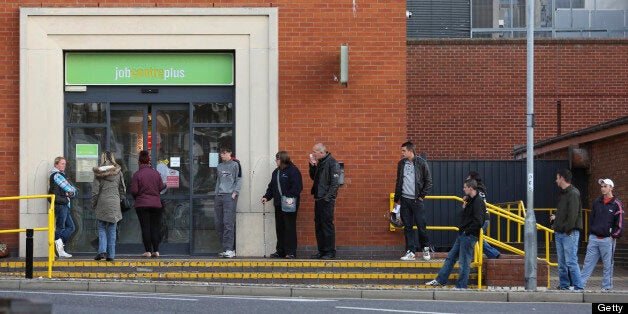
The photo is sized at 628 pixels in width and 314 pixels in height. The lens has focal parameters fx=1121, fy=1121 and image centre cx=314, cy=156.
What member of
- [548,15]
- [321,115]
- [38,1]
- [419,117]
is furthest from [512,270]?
[548,15]

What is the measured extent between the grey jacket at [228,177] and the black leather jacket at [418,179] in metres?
2.71

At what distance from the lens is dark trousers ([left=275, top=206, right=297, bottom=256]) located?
59.5 feet

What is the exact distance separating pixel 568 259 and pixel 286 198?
4639 mm

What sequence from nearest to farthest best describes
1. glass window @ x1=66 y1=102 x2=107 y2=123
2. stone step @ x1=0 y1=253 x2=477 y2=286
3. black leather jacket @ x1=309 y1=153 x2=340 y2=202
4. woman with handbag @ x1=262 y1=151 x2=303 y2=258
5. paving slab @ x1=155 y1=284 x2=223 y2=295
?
paving slab @ x1=155 y1=284 x2=223 y2=295
stone step @ x1=0 y1=253 x2=477 y2=286
black leather jacket @ x1=309 y1=153 x2=340 y2=202
woman with handbag @ x1=262 y1=151 x2=303 y2=258
glass window @ x1=66 y1=102 x2=107 y2=123

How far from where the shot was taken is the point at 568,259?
15922 millimetres

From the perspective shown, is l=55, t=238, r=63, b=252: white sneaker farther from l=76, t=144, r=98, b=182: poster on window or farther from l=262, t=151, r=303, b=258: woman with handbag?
l=262, t=151, r=303, b=258: woman with handbag

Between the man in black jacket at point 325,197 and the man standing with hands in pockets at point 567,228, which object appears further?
the man in black jacket at point 325,197

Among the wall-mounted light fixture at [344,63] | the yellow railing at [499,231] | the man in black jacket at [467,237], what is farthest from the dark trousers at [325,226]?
the man in black jacket at [467,237]

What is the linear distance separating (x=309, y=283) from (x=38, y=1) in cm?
694

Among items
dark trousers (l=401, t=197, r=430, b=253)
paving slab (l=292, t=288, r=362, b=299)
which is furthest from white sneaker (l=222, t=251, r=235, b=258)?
paving slab (l=292, t=288, r=362, b=299)

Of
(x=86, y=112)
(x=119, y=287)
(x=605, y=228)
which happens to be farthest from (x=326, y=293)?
(x=86, y=112)

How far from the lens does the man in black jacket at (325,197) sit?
1777 cm

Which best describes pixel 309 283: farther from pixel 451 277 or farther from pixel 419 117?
pixel 419 117

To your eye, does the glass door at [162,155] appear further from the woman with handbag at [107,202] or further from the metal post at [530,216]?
the metal post at [530,216]
